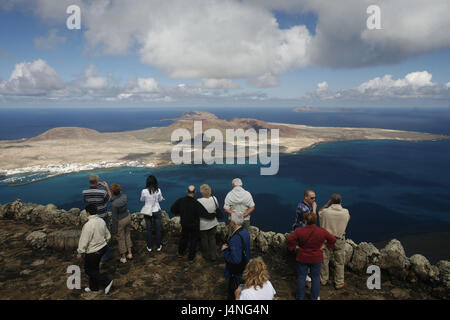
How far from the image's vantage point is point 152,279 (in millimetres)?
6582

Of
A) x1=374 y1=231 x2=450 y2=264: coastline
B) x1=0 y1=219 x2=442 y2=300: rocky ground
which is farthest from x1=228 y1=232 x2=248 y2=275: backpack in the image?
x1=374 y1=231 x2=450 y2=264: coastline

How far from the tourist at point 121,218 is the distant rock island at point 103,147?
71.6 meters

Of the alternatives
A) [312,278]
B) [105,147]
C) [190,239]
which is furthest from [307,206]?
[105,147]

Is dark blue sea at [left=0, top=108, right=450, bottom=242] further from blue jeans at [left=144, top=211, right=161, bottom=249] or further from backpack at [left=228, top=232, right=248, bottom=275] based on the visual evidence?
backpack at [left=228, top=232, right=248, bottom=275]

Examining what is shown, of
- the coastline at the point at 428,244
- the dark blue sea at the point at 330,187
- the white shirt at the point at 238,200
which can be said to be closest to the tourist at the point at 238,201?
the white shirt at the point at 238,200

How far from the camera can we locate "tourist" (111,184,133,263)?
6.82 m

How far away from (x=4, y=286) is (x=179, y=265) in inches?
167

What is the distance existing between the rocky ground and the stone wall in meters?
0.20

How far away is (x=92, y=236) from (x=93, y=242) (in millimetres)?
141

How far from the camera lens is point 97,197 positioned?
6859 millimetres

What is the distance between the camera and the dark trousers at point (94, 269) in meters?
5.57

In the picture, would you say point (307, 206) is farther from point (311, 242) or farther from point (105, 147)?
point (105, 147)

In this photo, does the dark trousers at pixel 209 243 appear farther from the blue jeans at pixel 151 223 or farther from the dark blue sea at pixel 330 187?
the dark blue sea at pixel 330 187
